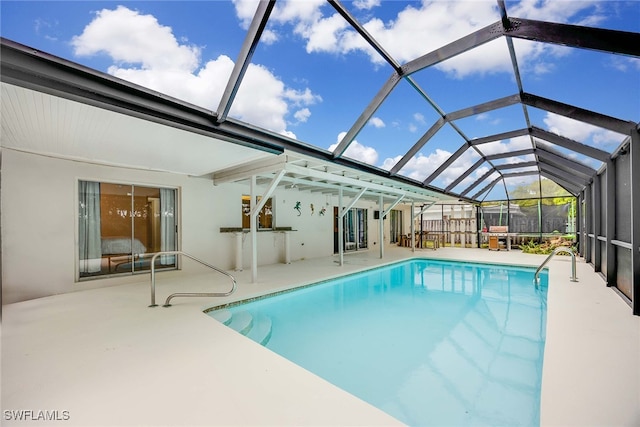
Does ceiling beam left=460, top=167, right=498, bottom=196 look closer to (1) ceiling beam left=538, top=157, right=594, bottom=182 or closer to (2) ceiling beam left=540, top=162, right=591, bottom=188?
(2) ceiling beam left=540, top=162, right=591, bottom=188

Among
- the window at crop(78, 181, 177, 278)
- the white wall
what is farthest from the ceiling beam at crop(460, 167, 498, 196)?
the window at crop(78, 181, 177, 278)

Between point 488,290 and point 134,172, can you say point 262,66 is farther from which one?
point 488,290

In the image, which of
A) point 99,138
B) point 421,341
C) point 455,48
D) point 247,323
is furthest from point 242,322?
point 455,48

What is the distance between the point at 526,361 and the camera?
10.5 ft

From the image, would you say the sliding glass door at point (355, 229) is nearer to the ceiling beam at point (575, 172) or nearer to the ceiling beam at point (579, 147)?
the ceiling beam at point (575, 172)

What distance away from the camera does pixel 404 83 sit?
17.5ft

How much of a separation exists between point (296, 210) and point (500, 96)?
631cm

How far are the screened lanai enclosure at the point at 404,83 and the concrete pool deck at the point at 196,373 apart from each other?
174 cm

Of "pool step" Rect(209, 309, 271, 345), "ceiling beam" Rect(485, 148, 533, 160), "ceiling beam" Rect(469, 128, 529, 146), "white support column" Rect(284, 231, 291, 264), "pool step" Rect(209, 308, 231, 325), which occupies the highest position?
"ceiling beam" Rect(469, 128, 529, 146)

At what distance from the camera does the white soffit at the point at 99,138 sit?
2867 mm

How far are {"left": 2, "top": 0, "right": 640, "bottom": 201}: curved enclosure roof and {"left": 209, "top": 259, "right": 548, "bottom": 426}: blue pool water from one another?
2882 mm

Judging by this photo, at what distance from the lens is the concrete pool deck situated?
185 cm

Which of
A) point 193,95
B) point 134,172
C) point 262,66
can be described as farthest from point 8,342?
point 262,66

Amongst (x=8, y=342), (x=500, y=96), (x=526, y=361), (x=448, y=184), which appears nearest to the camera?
(x=8, y=342)
